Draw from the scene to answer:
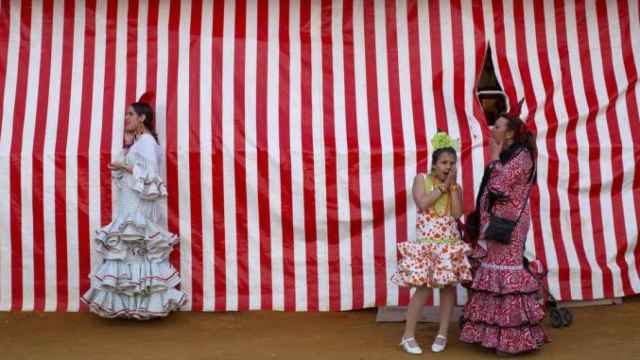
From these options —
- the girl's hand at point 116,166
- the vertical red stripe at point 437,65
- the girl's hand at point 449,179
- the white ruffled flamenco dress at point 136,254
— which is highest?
the vertical red stripe at point 437,65

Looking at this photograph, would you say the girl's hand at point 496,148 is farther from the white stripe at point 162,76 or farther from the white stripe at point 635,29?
the white stripe at point 162,76

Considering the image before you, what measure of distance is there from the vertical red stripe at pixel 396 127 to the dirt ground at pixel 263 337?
70 centimetres

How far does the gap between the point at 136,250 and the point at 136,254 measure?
3cm

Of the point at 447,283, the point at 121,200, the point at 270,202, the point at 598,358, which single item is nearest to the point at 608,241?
the point at 598,358

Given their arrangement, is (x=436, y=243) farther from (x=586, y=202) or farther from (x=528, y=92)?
(x=528, y=92)

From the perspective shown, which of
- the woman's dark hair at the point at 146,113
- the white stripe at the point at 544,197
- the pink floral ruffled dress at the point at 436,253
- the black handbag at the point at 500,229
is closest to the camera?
the black handbag at the point at 500,229

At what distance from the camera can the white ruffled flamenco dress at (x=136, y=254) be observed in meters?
5.88

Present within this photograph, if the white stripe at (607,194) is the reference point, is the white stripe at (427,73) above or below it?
above

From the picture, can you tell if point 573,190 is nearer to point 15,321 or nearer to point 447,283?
point 447,283

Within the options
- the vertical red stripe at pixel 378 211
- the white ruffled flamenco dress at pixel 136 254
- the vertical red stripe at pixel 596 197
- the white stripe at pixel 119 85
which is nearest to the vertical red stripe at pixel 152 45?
the white stripe at pixel 119 85

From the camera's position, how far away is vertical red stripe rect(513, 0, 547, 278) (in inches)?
251

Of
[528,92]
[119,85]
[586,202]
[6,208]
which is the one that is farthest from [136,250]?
[586,202]

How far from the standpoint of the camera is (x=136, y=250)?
235 inches

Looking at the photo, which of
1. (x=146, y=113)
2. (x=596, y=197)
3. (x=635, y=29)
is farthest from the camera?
(x=635, y=29)
